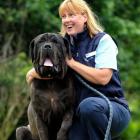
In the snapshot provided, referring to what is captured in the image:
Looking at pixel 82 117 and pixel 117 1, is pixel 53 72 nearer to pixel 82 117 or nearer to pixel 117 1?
pixel 82 117

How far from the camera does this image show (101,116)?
661 centimetres

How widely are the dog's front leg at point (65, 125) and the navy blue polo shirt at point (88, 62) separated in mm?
154

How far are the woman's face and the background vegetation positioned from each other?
4.79m

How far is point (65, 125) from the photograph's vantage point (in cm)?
680

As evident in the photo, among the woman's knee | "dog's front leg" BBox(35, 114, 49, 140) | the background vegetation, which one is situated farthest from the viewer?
the background vegetation

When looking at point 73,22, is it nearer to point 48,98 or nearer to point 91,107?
point 48,98

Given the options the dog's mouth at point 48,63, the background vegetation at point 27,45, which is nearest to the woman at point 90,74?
the dog's mouth at point 48,63

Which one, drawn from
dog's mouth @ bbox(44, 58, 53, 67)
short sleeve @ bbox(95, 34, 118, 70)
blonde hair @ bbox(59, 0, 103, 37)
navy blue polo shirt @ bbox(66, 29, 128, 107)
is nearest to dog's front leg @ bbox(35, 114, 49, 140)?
navy blue polo shirt @ bbox(66, 29, 128, 107)

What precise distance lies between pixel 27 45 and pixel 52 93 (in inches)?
248

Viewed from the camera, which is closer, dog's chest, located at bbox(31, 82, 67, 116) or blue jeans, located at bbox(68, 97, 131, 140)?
blue jeans, located at bbox(68, 97, 131, 140)

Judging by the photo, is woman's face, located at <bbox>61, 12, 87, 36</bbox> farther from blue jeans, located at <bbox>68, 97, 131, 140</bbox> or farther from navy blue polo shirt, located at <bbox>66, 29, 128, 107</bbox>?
blue jeans, located at <bbox>68, 97, 131, 140</bbox>

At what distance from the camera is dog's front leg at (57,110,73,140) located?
22.2ft

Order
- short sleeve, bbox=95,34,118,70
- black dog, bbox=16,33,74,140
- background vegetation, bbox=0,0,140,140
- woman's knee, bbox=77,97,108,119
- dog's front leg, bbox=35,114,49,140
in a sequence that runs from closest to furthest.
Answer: woman's knee, bbox=77,97,108,119, black dog, bbox=16,33,74,140, short sleeve, bbox=95,34,118,70, dog's front leg, bbox=35,114,49,140, background vegetation, bbox=0,0,140,140

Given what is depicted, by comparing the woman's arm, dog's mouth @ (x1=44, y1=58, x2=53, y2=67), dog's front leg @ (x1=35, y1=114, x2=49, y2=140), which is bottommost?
dog's front leg @ (x1=35, y1=114, x2=49, y2=140)
